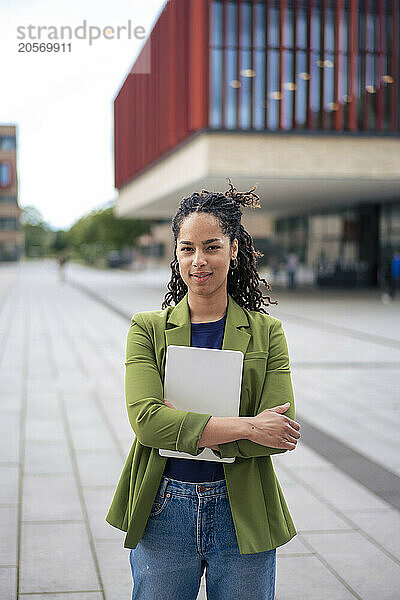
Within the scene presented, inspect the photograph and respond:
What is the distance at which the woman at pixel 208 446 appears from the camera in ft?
7.32

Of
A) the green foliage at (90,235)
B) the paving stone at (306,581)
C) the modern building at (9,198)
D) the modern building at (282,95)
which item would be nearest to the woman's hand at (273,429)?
the paving stone at (306,581)

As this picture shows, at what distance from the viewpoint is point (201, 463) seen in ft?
7.55

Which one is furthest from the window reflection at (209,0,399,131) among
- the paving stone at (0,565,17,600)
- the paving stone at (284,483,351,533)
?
the paving stone at (0,565,17,600)

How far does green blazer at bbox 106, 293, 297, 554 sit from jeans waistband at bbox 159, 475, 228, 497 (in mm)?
37

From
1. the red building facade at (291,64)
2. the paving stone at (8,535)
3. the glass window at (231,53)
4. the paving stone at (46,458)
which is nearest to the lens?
the paving stone at (8,535)

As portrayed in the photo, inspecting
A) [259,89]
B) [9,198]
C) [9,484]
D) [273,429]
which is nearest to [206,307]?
[273,429]

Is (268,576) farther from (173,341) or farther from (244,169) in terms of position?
(244,169)

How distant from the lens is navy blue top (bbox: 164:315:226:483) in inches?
90.0

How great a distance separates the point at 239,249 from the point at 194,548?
981 mm

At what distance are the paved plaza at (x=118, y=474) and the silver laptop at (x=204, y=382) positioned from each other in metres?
2.03

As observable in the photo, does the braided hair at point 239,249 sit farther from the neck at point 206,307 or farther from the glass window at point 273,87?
the glass window at point 273,87

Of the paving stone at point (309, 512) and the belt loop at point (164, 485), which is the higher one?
the belt loop at point (164, 485)

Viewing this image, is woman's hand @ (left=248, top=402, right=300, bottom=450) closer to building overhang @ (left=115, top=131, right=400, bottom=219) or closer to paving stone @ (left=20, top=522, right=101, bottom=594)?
paving stone @ (left=20, top=522, right=101, bottom=594)

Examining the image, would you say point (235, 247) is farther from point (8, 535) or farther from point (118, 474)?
point (118, 474)
